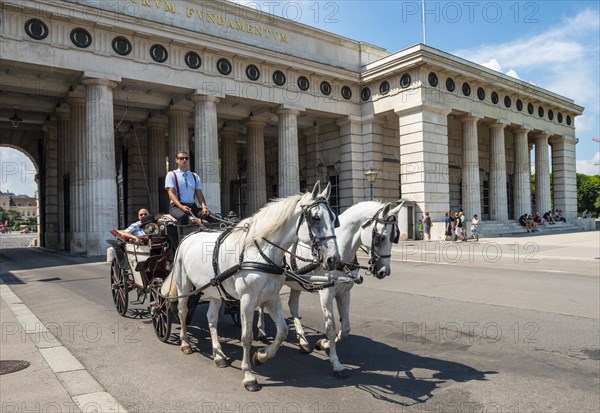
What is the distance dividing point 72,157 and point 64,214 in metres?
4.55

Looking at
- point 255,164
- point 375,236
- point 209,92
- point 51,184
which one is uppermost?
point 209,92

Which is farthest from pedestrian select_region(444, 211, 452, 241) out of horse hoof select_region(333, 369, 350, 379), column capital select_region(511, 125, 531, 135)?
horse hoof select_region(333, 369, 350, 379)

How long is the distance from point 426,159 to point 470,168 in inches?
208

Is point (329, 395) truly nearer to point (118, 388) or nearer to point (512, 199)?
point (118, 388)

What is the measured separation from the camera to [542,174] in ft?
131

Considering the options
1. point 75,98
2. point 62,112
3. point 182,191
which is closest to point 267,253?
point 182,191

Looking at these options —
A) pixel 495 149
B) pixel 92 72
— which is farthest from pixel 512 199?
pixel 92 72

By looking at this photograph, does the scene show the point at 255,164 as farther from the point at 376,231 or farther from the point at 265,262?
the point at 265,262

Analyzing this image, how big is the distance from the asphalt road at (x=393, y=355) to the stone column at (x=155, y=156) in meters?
19.8

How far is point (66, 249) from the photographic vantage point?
1075 inches

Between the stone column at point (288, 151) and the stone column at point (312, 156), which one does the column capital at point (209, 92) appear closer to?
the stone column at point (288, 151)

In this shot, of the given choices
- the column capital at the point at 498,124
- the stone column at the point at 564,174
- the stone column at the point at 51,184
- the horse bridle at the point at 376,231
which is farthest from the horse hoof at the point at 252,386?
the stone column at the point at 564,174

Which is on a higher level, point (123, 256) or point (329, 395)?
point (123, 256)

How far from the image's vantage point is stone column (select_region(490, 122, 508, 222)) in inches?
1328
